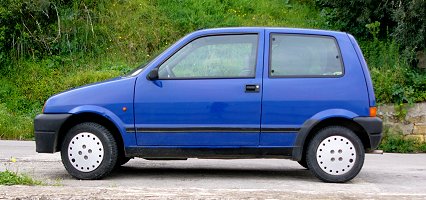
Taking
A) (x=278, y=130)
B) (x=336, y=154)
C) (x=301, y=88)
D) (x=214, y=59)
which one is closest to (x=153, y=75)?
(x=214, y=59)

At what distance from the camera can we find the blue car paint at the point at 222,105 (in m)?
7.34

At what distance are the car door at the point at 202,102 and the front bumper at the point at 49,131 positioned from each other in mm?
865

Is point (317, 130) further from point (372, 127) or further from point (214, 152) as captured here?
point (214, 152)

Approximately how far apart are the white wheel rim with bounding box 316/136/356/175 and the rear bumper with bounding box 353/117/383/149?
0.78ft

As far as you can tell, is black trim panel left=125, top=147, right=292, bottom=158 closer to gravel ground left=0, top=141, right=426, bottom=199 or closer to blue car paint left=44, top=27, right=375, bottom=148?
blue car paint left=44, top=27, right=375, bottom=148

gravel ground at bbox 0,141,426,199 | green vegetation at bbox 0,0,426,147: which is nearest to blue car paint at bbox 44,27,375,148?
gravel ground at bbox 0,141,426,199

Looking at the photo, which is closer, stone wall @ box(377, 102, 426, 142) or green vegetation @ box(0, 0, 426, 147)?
stone wall @ box(377, 102, 426, 142)

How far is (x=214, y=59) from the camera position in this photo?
295 inches

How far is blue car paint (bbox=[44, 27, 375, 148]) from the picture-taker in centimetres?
734

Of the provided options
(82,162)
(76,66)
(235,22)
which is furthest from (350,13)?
(82,162)

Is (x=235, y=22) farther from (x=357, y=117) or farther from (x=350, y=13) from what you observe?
(x=357, y=117)

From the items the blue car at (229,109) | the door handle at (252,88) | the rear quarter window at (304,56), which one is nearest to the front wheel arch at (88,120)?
the blue car at (229,109)

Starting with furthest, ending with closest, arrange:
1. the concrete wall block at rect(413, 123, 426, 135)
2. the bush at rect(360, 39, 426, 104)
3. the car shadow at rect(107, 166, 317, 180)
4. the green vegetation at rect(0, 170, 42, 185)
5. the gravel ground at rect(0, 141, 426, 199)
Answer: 1. the bush at rect(360, 39, 426, 104)
2. the concrete wall block at rect(413, 123, 426, 135)
3. the car shadow at rect(107, 166, 317, 180)
4. the green vegetation at rect(0, 170, 42, 185)
5. the gravel ground at rect(0, 141, 426, 199)

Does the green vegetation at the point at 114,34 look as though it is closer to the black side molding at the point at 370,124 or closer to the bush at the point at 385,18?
the bush at the point at 385,18
